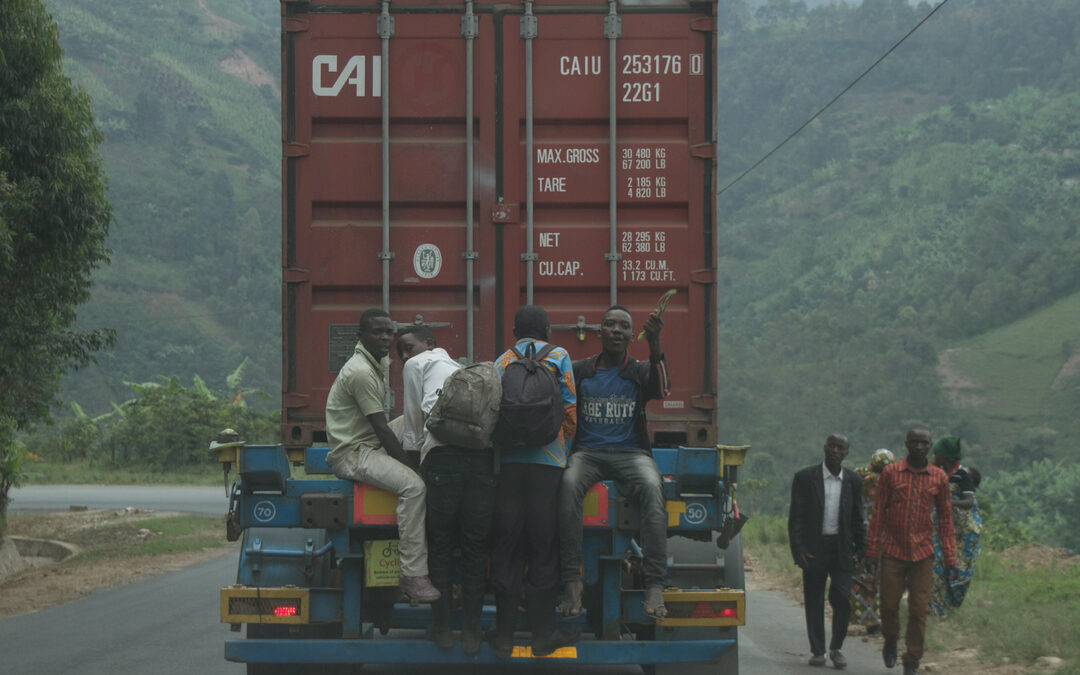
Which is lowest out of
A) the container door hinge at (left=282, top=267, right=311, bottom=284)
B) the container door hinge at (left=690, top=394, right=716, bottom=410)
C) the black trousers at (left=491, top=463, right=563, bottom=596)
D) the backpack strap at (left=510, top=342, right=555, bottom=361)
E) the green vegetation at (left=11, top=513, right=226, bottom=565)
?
the green vegetation at (left=11, top=513, right=226, bottom=565)

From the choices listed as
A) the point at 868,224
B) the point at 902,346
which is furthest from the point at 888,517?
the point at 868,224

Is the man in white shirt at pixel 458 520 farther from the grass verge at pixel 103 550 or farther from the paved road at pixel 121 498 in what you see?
the paved road at pixel 121 498

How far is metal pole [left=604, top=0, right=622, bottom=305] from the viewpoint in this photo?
8031 mm

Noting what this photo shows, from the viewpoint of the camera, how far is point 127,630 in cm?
1023

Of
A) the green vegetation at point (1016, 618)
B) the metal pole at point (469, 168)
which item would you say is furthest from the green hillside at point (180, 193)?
the metal pole at point (469, 168)

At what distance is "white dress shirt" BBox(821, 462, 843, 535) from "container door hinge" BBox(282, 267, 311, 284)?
3735mm

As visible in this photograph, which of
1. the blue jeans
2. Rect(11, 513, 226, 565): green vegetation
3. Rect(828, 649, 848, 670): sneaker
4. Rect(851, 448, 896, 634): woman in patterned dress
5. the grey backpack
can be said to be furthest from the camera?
Rect(11, 513, 226, 565): green vegetation

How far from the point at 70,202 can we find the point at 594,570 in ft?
25.9

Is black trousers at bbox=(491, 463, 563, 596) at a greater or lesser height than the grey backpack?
lesser

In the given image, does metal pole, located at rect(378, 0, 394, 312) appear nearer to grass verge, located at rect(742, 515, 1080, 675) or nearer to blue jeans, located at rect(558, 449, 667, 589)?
blue jeans, located at rect(558, 449, 667, 589)

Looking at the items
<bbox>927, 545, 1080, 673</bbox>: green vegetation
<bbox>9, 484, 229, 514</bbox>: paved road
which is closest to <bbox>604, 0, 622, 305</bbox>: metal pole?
<bbox>927, 545, 1080, 673</bbox>: green vegetation

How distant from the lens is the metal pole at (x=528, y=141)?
802cm

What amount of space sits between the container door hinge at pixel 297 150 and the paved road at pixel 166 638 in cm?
322

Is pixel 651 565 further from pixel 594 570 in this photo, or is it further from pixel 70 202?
pixel 70 202
